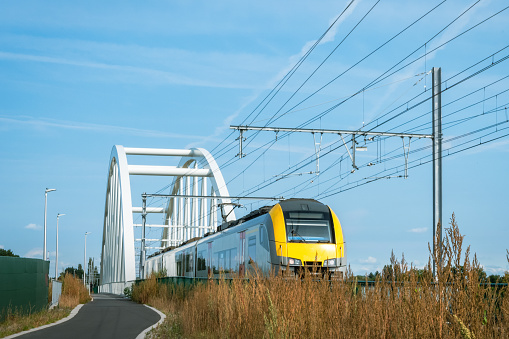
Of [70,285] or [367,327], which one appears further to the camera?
[70,285]

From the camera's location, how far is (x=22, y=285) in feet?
61.8

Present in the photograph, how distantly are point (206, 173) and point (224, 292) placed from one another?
131 ft

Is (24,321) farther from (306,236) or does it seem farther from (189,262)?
(189,262)

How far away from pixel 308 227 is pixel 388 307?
15102mm

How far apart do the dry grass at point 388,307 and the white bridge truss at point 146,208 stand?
33.8 metres

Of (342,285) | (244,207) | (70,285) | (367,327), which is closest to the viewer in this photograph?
(367,327)

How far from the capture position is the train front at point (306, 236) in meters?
20.7

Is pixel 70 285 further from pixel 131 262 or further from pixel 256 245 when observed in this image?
pixel 131 262

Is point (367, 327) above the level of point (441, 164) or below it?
below

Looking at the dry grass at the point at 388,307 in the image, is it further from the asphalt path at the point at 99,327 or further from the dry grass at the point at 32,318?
the dry grass at the point at 32,318

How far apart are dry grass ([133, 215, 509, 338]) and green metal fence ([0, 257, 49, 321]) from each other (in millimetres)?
9124

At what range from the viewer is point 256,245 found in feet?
71.7

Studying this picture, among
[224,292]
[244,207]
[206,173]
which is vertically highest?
[206,173]

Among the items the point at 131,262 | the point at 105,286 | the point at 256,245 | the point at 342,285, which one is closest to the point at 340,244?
the point at 256,245
